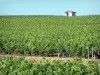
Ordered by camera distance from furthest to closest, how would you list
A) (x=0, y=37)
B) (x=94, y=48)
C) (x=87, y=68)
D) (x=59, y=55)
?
(x=0, y=37) < (x=59, y=55) < (x=94, y=48) < (x=87, y=68)

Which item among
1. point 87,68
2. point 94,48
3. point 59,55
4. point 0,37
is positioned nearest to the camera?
point 87,68

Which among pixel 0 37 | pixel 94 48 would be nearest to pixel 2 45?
pixel 0 37

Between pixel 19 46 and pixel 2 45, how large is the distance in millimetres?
1756

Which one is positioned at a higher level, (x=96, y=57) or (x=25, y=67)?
(x=25, y=67)

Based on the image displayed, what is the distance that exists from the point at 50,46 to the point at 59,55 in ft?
3.74

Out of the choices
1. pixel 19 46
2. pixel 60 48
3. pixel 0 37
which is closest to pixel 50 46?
pixel 60 48

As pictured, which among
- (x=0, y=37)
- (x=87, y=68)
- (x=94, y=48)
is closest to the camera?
(x=87, y=68)

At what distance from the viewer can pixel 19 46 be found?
1205 inches

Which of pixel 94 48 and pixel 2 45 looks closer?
pixel 94 48

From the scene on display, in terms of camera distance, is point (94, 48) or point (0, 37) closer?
point (94, 48)

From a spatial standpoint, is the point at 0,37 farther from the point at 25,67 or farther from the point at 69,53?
the point at 25,67

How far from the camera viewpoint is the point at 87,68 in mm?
14180

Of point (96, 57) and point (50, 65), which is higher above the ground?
point (50, 65)

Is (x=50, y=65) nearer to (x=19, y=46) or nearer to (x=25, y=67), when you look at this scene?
(x=25, y=67)
